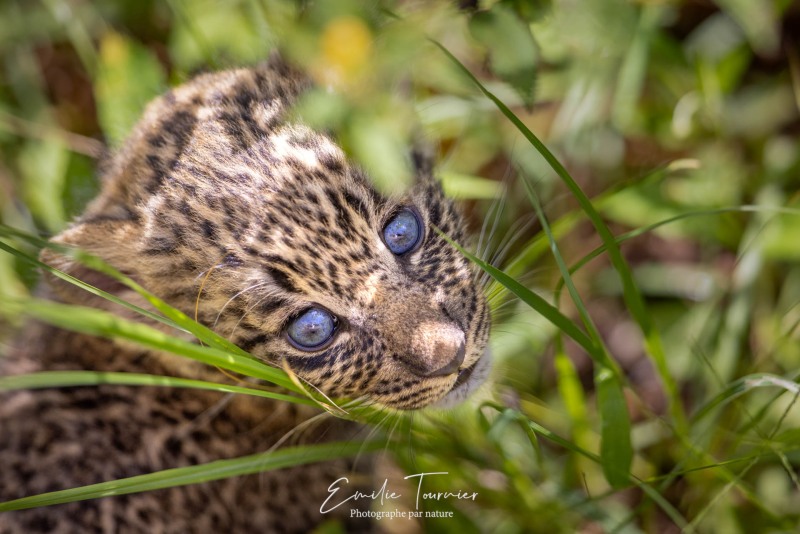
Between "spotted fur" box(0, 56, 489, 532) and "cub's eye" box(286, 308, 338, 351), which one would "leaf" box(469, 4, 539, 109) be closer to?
"spotted fur" box(0, 56, 489, 532)

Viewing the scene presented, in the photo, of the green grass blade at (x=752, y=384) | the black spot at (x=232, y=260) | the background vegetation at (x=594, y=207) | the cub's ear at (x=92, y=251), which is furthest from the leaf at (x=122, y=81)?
the green grass blade at (x=752, y=384)

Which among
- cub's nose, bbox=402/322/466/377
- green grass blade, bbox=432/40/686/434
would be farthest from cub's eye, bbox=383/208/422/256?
green grass blade, bbox=432/40/686/434

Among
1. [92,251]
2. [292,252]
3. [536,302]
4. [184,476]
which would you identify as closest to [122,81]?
[92,251]

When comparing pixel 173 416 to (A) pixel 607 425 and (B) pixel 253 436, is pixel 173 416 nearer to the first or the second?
(B) pixel 253 436

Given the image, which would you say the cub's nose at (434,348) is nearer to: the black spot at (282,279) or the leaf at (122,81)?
the black spot at (282,279)

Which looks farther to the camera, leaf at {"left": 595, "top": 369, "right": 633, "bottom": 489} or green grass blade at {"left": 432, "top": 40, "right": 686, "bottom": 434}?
leaf at {"left": 595, "top": 369, "right": 633, "bottom": 489}

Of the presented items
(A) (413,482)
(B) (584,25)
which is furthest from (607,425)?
(B) (584,25)
